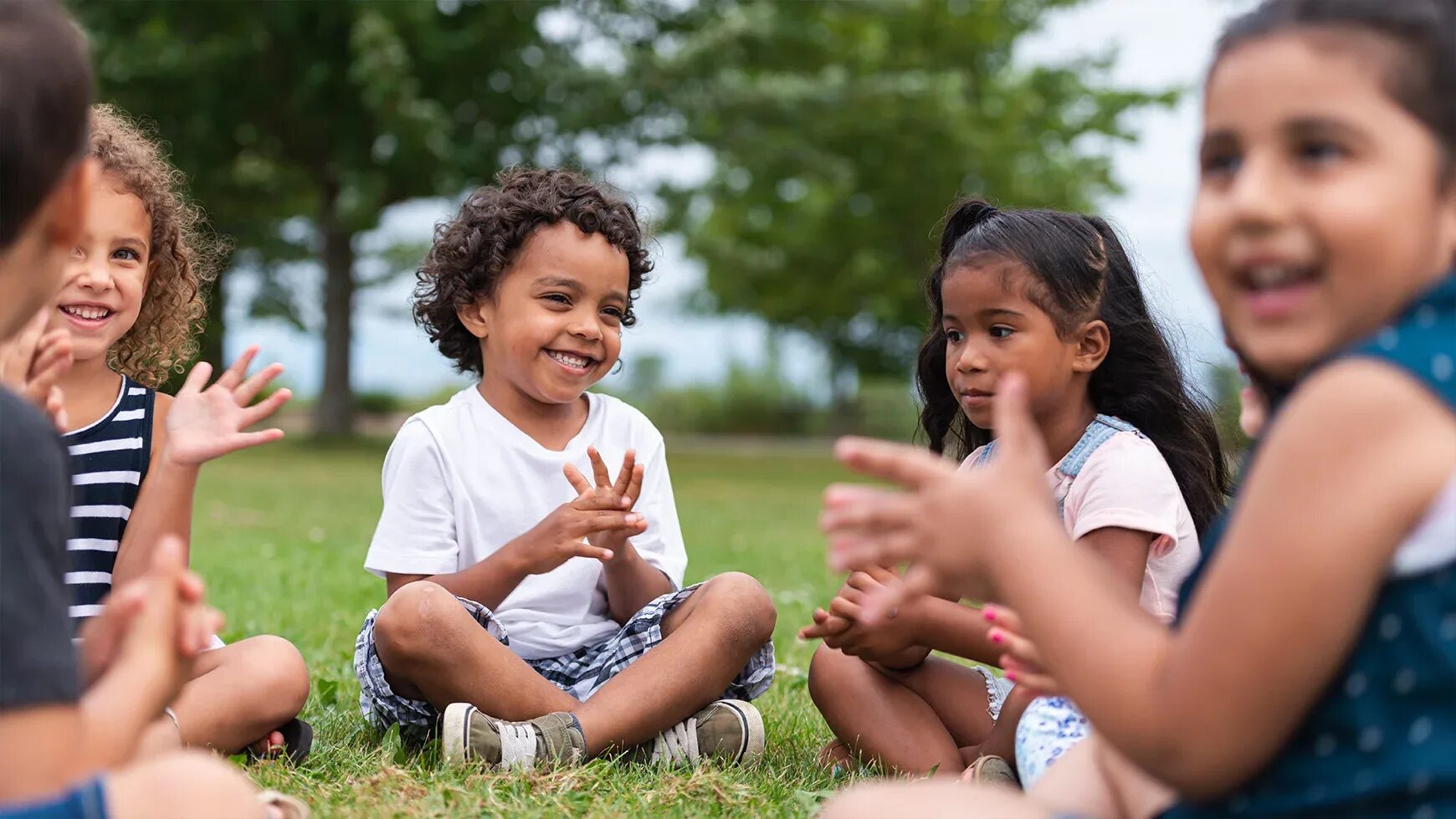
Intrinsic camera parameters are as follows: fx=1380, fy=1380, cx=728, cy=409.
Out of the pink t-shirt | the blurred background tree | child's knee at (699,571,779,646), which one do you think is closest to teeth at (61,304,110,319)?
child's knee at (699,571,779,646)

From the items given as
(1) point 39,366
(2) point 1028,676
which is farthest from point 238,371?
(2) point 1028,676

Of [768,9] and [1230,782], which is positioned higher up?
[768,9]

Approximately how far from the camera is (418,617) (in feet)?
9.26

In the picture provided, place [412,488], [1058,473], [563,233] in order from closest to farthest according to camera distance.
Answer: [1058,473] → [412,488] → [563,233]

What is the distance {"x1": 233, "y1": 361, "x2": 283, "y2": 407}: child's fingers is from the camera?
92.9 inches

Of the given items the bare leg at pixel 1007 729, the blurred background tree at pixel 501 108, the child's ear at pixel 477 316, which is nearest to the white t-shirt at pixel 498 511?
the child's ear at pixel 477 316

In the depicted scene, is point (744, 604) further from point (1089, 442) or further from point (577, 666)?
point (1089, 442)

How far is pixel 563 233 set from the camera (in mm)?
3434

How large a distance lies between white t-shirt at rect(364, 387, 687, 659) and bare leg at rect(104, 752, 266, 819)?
144cm

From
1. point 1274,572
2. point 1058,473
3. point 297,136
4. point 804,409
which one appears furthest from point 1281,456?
point 804,409

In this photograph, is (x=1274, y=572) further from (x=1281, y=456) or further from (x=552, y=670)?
(x=552, y=670)

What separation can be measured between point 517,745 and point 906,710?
86 cm

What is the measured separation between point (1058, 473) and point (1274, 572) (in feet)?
5.46

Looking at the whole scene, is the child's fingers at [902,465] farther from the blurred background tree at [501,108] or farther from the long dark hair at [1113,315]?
the blurred background tree at [501,108]
